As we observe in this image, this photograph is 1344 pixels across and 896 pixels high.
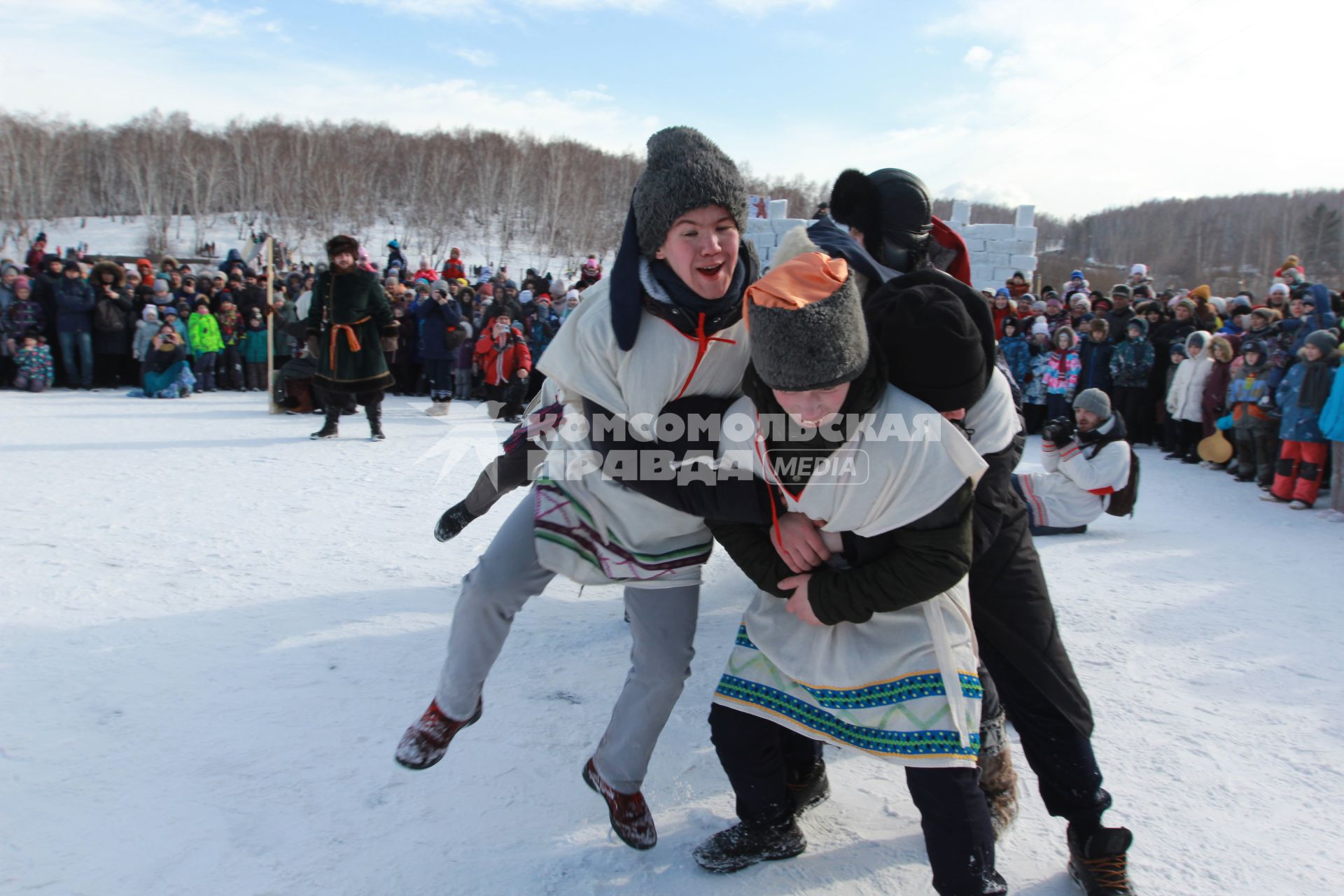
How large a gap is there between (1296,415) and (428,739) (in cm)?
677

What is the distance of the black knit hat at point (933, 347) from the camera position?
1.64m

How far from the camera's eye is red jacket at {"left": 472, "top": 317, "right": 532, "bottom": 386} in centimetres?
958

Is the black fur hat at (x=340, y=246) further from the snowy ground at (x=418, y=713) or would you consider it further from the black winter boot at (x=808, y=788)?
the black winter boot at (x=808, y=788)

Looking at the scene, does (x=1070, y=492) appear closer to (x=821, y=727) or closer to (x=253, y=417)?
(x=821, y=727)

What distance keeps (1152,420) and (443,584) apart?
27.0ft

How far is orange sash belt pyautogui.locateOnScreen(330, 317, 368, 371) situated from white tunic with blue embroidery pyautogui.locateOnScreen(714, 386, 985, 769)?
570 centimetres

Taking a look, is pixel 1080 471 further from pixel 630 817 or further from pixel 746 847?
pixel 630 817

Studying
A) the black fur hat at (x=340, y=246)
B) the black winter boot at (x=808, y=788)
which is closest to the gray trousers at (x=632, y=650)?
the black winter boot at (x=808, y=788)

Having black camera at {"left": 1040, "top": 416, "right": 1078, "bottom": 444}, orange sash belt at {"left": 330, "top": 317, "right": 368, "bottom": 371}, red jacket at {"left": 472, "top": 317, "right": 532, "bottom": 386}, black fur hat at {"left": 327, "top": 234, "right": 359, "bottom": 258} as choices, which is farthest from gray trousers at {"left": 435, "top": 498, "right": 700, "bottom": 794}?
red jacket at {"left": 472, "top": 317, "right": 532, "bottom": 386}

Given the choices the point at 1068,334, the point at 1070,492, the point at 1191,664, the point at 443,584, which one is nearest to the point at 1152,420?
the point at 1068,334

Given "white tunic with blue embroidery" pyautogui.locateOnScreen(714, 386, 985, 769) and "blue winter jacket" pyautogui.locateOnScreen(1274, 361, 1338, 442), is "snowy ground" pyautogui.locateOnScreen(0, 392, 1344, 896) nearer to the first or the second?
"white tunic with blue embroidery" pyautogui.locateOnScreen(714, 386, 985, 769)

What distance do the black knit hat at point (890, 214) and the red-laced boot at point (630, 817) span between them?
144 centimetres

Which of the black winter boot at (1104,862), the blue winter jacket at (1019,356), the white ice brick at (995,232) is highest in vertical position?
the white ice brick at (995,232)

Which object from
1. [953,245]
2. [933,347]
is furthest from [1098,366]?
[933,347]
